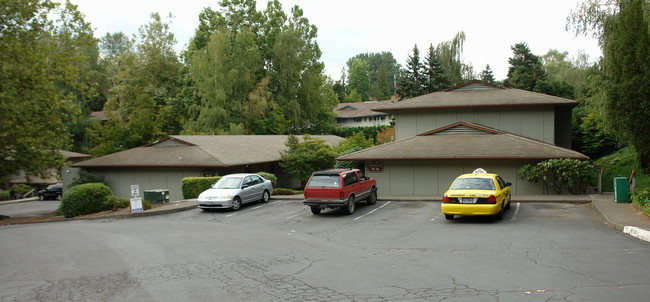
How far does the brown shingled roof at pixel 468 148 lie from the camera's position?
2270 cm

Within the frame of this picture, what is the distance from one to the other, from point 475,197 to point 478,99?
1637 cm

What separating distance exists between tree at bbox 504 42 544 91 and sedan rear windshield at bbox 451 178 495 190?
40.1 meters

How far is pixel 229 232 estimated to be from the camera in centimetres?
1482

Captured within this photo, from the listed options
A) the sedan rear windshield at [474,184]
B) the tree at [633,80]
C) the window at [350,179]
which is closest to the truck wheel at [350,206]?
the window at [350,179]

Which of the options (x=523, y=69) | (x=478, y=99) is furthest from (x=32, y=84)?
(x=523, y=69)

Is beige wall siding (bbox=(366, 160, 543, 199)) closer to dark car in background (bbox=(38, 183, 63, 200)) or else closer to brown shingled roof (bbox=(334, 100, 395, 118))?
dark car in background (bbox=(38, 183, 63, 200))

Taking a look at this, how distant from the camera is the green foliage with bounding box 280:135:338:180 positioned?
97.7 ft

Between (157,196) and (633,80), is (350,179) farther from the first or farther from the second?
(157,196)

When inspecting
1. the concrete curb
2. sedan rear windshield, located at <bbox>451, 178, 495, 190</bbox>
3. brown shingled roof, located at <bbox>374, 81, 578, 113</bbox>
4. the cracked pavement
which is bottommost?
the cracked pavement

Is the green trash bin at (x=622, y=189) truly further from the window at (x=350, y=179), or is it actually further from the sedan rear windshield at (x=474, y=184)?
the window at (x=350, y=179)

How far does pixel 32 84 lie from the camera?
25188 mm

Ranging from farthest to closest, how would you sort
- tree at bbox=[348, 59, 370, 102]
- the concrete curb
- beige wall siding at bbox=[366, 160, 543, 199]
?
tree at bbox=[348, 59, 370, 102] < beige wall siding at bbox=[366, 160, 543, 199] < the concrete curb

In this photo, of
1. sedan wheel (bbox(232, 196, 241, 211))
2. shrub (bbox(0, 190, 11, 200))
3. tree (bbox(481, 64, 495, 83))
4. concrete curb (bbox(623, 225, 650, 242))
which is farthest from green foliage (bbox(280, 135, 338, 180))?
tree (bbox(481, 64, 495, 83))

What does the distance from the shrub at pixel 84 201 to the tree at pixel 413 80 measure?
36029 millimetres
